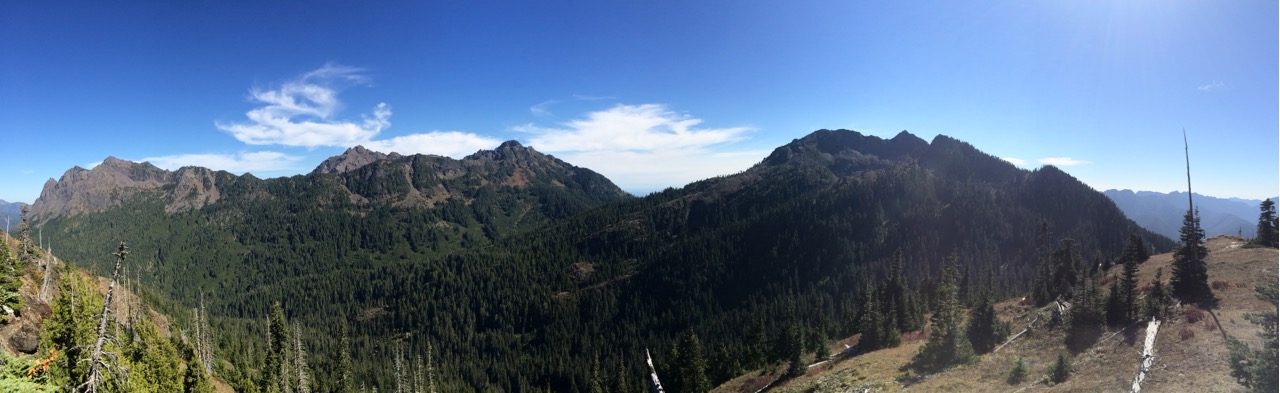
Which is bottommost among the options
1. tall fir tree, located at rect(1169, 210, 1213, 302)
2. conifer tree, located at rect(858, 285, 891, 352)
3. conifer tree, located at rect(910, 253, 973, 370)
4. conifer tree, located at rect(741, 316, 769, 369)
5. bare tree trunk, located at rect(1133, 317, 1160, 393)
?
conifer tree, located at rect(741, 316, 769, 369)

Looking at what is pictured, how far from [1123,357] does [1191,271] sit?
689 inches

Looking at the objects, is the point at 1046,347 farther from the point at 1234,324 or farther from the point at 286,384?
the point at 286,384

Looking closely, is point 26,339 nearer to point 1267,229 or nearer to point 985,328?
point 985,328

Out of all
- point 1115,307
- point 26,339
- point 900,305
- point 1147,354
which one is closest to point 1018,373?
point 1147,354

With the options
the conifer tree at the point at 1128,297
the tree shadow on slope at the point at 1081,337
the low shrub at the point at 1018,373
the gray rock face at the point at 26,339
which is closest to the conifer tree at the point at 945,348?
the low shrub at the point at 1018,373

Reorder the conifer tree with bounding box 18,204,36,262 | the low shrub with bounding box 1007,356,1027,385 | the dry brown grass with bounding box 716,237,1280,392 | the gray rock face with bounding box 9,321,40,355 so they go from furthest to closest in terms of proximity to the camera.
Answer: the conifer tree with bounding box 18,204,36,262 < the gray rock face with bounding box 9,321,40,355 < the low shrub with bounding box 1007,356,1027,385 < the dry brown grass with bounding box 716,237,1280,392

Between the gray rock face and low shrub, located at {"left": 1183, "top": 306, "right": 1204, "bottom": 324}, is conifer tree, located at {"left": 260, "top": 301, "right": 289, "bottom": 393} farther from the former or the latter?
low shrub, located at {"left": 1183, "top": 306, "right": 1204, "bottom": 324}

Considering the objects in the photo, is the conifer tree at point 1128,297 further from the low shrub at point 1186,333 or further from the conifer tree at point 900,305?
the conifer tree at point 900,305

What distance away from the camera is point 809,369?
7444cm

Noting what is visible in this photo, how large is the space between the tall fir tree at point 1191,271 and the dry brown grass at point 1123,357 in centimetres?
137

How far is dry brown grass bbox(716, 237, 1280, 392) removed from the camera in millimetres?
34000

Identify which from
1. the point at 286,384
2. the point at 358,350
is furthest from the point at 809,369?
the point at 358,350

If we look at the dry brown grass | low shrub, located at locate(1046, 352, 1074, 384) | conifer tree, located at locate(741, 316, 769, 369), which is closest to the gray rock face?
the dry brown grass

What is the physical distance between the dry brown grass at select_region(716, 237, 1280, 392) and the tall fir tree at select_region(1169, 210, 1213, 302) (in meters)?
1.37
